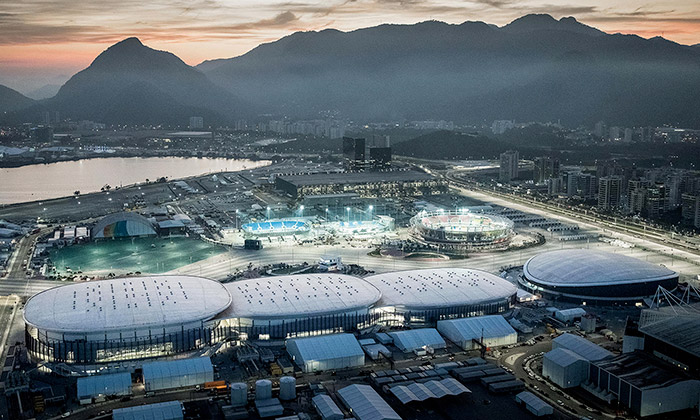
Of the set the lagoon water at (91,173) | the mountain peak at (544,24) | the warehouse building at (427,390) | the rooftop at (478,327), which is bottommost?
the warehouse building at (427,390)

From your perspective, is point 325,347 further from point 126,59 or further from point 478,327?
point 126,59

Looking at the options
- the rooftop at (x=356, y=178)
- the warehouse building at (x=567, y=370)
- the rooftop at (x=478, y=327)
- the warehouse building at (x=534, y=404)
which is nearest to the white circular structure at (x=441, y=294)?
the rooftop at (x=478, y=327)

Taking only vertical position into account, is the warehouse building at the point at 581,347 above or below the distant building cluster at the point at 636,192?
below

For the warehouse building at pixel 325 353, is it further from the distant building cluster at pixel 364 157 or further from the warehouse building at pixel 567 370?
the distant building cluster at pixel 364 157

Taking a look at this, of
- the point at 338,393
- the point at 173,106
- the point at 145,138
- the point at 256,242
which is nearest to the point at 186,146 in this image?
the point at 145,138

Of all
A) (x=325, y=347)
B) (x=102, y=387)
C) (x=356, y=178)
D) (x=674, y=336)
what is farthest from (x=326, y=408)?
(x=356, y=178)

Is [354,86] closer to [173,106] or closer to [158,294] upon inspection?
[173,106]
